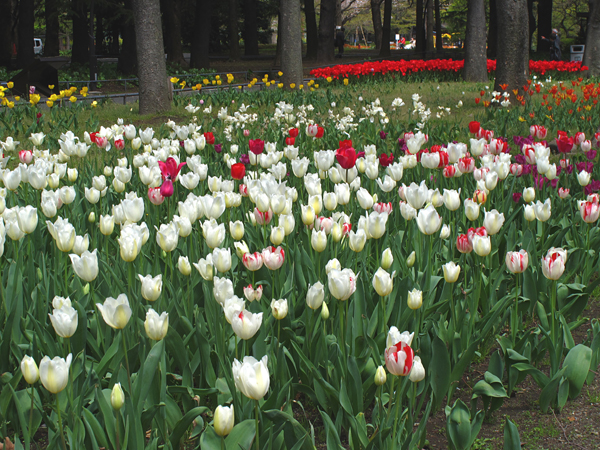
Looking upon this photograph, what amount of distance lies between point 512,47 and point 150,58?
6109mm

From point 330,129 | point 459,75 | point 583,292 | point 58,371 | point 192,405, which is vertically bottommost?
point 192,405

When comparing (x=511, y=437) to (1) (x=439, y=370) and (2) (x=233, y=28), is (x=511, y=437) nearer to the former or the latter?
(1) (x=439, y=370)

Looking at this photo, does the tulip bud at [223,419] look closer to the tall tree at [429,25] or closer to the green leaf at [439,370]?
the green leaf at [439,370]

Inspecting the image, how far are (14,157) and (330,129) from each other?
148 inches

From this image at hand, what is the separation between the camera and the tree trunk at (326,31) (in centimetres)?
2745

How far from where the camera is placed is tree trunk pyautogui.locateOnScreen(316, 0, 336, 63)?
90.1 feet

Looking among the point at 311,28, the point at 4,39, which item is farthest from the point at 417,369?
the point at 311,28

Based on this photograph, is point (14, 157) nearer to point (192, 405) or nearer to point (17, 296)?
point (17, 296)

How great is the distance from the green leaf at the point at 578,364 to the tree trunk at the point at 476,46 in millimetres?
15206

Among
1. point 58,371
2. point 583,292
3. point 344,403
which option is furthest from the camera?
point 583,292

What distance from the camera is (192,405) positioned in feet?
7.24

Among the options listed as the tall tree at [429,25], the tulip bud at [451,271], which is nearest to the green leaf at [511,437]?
the tulip bud at [451,271]

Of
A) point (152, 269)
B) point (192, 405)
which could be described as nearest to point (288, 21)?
point (152, 269)

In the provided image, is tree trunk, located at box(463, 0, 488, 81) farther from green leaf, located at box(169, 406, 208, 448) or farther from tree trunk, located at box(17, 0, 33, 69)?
green leaf, located at box(169, 406, 208, 448)
